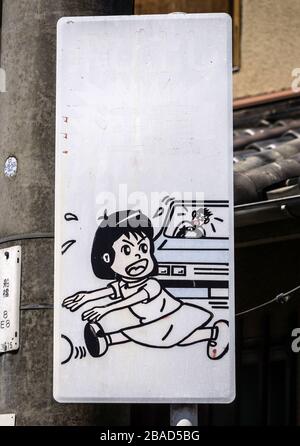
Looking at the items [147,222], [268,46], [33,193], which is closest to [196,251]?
[147,222]

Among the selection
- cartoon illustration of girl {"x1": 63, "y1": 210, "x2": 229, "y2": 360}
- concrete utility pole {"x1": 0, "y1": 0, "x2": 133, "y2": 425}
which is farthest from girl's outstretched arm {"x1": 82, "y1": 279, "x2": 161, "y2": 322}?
concrete utility pole {"x1": 0, "y1": 0, "x2": 133, "y2": 425}

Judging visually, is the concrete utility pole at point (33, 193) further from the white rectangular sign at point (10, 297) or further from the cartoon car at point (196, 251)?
the cartoon car at point (196, 251)

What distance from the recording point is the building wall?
1052cm

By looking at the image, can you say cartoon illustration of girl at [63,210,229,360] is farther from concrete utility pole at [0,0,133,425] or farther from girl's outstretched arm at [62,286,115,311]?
concrete utility pole at [0,0,133,425]

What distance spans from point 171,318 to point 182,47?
100 centimetres

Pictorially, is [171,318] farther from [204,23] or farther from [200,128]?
[204,23]

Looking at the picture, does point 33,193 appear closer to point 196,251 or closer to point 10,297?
point 10,297

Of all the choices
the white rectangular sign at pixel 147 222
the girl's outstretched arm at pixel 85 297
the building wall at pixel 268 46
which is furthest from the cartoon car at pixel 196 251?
the building wall at pixel 268 46

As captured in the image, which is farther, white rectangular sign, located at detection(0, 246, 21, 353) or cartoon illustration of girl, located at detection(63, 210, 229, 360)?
white rectangular sign, located at detection(0, 246, 21, 353)

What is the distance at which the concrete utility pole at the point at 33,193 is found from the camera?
13.8ft

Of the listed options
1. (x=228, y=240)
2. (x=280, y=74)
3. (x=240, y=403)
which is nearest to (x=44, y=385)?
(x=228, y=240)

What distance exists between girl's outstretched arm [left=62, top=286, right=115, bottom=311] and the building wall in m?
7.12

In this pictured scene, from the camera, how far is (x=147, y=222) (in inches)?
149

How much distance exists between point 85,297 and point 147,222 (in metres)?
0.35
